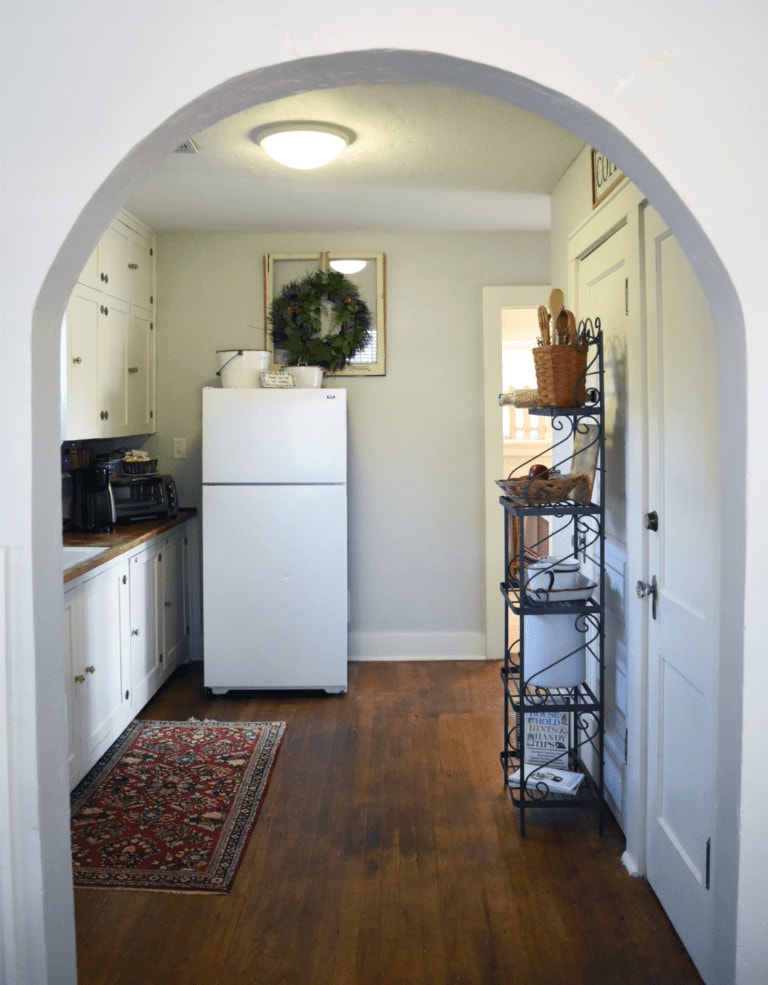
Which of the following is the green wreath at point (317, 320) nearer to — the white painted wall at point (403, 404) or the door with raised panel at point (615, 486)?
the white painted wall at point (403, 404)

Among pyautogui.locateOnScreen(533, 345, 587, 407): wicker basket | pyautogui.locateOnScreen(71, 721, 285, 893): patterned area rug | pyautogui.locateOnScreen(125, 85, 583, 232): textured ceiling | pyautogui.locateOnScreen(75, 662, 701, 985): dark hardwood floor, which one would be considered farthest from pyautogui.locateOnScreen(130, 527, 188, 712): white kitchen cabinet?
pyautogui.locateOnScreen(533, 345, 587, 407): wicker basket

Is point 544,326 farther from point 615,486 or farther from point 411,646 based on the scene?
point 411,646

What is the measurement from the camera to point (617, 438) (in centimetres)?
287

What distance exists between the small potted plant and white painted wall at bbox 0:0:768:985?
11.1ft

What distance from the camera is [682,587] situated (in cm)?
223

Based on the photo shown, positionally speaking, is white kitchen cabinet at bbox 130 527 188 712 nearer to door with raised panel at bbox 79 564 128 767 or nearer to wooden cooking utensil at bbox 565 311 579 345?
door with raised panel at bbox 79 564 128 767

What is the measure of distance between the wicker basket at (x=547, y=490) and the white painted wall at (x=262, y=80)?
137cm

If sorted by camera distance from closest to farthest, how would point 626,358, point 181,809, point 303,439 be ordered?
point 626,358, point 181,809, point 303,439

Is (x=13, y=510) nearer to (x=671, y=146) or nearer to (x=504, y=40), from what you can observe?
(x=504, y=40)

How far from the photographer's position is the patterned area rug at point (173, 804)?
2656mm

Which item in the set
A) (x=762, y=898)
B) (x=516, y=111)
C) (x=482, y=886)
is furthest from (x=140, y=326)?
(x=762, y=898)

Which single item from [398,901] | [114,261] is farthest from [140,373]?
[398,901]

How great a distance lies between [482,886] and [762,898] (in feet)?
4.16

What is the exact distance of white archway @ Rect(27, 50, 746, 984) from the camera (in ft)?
4.58
